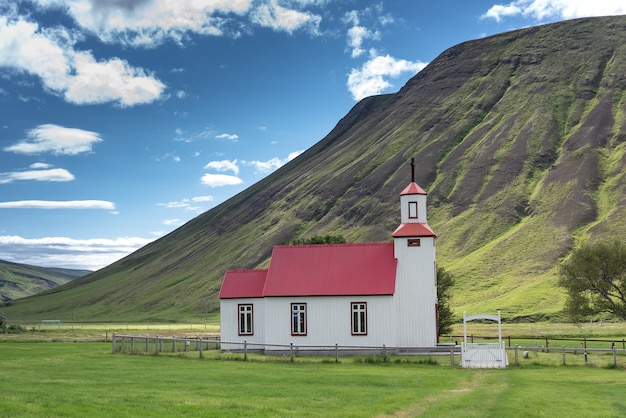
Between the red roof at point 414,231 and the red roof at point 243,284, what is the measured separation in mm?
11062

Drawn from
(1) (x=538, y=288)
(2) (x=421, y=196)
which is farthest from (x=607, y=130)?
(2) (x=421, y=196)

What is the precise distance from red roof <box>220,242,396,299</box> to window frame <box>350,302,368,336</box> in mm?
934

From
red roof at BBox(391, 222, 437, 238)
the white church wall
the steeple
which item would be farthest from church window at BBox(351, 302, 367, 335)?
the steeple

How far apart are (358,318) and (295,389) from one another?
22010 mm

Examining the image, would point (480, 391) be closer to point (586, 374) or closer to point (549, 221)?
point (586, 374)

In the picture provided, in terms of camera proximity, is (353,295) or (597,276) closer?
(353,295)

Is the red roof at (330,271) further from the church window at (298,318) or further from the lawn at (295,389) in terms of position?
the lawn at (295,389)

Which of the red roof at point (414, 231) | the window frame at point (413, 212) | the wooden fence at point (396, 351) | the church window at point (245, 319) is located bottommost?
the wooden fence at point (396, 351)

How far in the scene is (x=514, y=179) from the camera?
614 ft

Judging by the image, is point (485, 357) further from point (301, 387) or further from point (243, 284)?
point (243, 284)

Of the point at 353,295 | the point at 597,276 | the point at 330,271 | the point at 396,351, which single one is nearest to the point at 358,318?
the point at 353,295

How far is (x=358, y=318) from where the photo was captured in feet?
156

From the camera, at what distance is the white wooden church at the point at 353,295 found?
4753cm

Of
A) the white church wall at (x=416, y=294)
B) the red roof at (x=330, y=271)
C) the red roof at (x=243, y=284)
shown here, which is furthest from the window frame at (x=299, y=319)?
the white church wall at (x=416, y=294)
